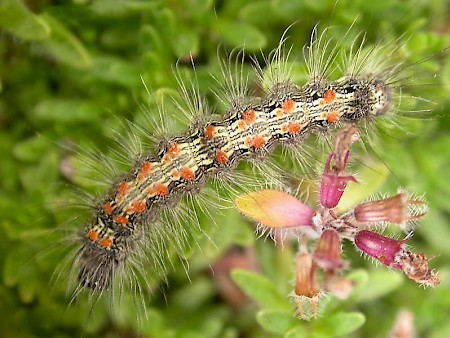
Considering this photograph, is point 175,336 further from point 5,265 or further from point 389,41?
point 389,41

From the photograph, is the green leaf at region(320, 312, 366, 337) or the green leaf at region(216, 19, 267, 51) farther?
the green leaf at region(216, 19, 267, 51)

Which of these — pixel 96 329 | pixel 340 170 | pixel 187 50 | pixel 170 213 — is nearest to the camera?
pixel 340 170

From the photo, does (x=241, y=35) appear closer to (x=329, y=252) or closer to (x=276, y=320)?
(x=276, y=320)

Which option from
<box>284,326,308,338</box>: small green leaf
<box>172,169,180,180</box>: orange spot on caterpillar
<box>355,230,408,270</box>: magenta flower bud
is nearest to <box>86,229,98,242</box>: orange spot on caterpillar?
<box>172,169,180,180</box>: orange spot on caterpillar

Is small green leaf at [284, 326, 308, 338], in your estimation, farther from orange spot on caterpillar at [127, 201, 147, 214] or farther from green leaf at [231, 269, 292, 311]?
orange spot on caterpillar at [127, 201, 147, 214]

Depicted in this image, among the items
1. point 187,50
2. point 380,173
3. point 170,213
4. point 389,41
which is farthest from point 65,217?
point 389,41

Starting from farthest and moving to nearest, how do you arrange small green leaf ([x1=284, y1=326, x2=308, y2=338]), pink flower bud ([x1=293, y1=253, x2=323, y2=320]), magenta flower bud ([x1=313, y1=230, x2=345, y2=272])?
1. small green leaf ([x1=284, y1=326, x2=308, y2=338])
2. pink flower bud ([x1=293, y1=253, x2=323, y2=320])
3. magenta flower bud ([x1=313, y1=230, x2=345, y2=272])
